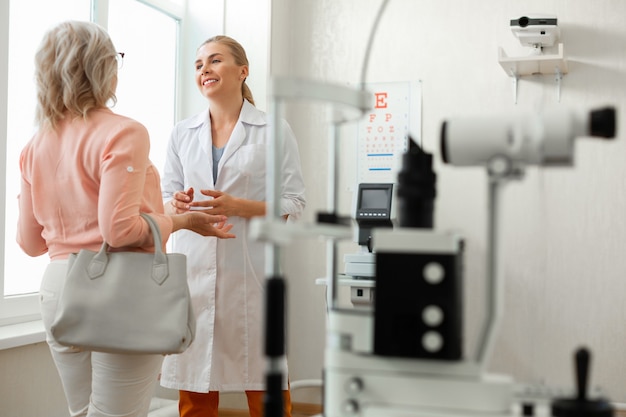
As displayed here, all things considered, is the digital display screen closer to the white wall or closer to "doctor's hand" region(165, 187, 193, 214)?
the white wall

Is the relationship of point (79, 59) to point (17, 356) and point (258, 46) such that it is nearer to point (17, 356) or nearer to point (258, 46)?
point (17, 356)

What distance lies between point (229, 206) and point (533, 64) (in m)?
1.71

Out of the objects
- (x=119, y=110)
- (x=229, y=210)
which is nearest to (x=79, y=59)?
(x=229, y=210)

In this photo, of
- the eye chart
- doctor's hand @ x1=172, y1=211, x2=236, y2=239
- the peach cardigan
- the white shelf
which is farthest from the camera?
the eye chart

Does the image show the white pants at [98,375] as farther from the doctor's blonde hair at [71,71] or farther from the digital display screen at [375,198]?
the digital display screen at [375,198]

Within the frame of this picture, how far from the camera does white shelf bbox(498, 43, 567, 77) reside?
316cm

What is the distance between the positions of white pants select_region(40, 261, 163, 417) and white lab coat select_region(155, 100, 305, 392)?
77cm

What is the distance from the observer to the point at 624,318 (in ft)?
10.8

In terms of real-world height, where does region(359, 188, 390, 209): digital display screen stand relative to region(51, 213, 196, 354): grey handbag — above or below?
above

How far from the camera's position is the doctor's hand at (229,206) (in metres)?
2.32

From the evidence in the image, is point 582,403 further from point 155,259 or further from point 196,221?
point 196,221

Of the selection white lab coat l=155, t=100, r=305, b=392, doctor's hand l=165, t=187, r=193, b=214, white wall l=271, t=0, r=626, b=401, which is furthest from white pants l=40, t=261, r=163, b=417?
white wall l=271, t=0, r=626, b=401

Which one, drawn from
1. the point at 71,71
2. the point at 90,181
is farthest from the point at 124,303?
the point at 71,71

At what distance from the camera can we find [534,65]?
3.28 m
